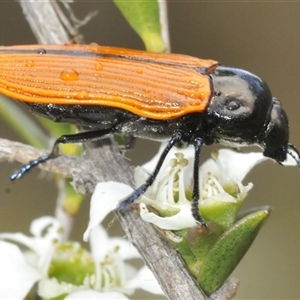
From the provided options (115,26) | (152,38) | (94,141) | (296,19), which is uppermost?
(152,38)

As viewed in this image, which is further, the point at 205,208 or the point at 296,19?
the point at 296,19

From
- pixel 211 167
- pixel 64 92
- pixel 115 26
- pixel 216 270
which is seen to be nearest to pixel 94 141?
pixel 64 92

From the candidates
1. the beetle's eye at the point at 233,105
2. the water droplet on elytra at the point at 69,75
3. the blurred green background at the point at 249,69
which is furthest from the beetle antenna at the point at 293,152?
the blurred green background at the point at 249,69

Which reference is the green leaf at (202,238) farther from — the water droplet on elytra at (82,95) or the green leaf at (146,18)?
the green leaf at (146,18)

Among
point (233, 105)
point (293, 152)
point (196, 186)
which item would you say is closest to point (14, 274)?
point (196, 186)

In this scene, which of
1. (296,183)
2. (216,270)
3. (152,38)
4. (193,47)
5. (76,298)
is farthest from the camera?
(193,47)

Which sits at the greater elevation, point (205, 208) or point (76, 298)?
point (205, 208)

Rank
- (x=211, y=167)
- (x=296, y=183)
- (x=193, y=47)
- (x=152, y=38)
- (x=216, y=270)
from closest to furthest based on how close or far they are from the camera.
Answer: (x=216, y=270), (x=211, y=167), (x=152, y=38), (x=296, y=183), (x=193, y=47)

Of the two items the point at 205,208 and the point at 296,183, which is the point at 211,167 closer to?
the point at 205,208
